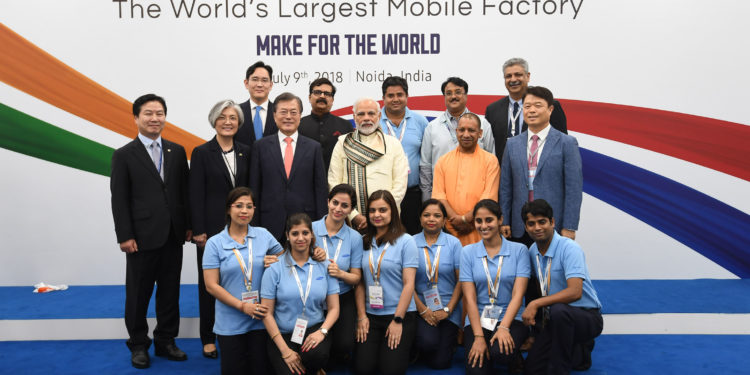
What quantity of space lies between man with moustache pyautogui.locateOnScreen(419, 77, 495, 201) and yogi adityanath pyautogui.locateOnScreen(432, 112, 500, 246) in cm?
23

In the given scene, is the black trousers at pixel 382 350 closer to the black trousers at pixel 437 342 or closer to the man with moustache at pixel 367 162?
the black trousers at pixel 437 342

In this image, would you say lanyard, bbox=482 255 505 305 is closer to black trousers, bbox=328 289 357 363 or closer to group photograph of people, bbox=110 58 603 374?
group photograph of people, bbox=110 58 603 374

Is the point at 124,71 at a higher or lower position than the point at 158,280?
higher

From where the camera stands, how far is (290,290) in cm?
293

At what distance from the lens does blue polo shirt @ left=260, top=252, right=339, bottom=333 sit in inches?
115

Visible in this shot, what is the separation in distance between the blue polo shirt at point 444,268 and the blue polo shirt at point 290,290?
59cm

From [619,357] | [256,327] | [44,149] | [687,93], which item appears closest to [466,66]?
[687,93]

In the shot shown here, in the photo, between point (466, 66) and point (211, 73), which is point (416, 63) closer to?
point (466, 66)

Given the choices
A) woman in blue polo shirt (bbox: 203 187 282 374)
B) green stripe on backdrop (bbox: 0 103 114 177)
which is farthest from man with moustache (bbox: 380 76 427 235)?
green stripe on backdrop (bbox: 0 103 114 177)

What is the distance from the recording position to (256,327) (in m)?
2.98

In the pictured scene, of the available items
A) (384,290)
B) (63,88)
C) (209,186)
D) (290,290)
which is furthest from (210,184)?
(63,88)

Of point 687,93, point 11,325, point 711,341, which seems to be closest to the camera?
point 711,341

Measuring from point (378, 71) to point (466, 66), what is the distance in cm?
77

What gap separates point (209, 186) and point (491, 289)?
1.71m
